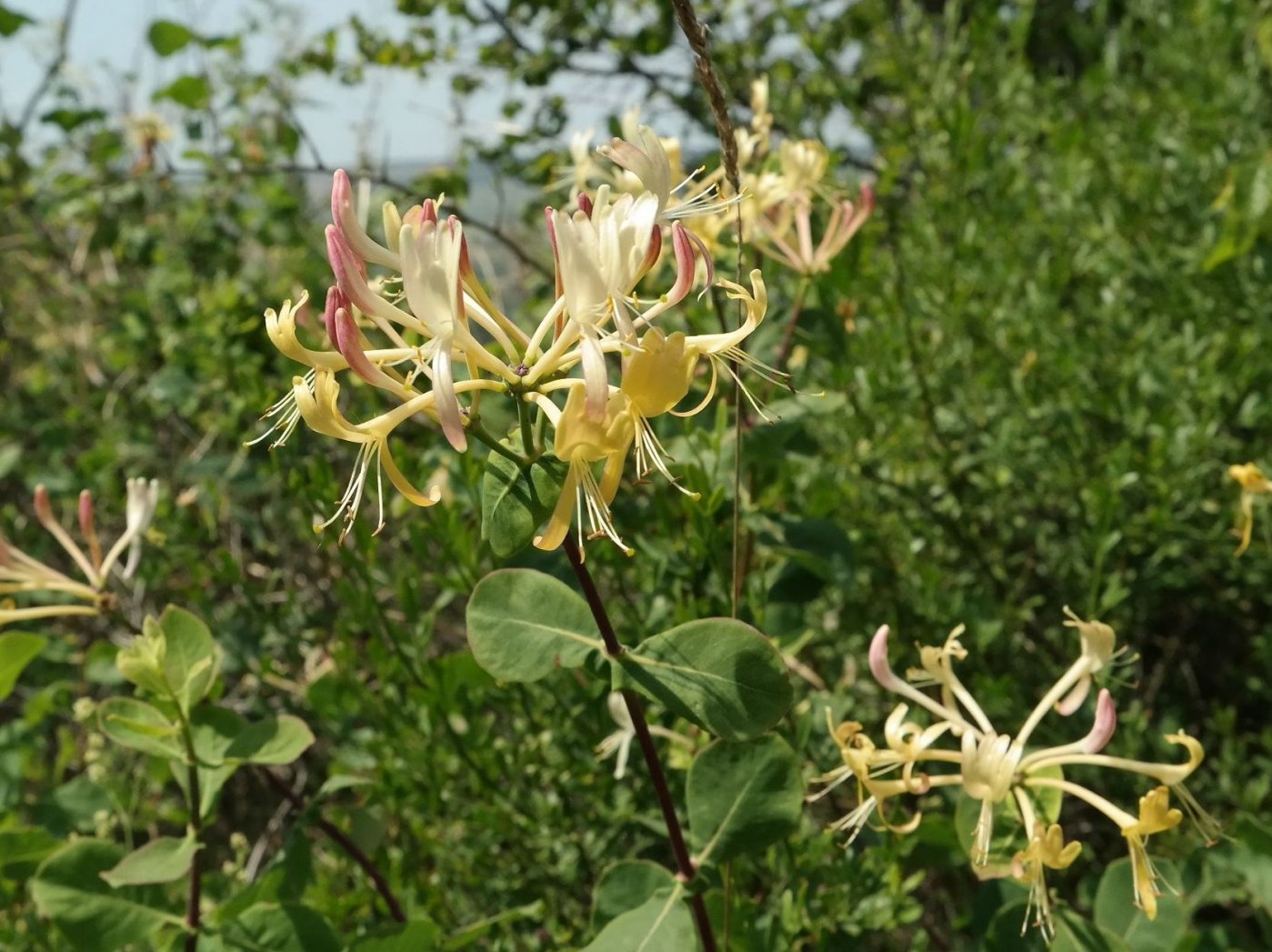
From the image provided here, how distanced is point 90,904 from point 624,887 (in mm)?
492

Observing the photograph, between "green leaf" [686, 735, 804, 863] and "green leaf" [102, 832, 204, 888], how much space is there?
1.49 feet

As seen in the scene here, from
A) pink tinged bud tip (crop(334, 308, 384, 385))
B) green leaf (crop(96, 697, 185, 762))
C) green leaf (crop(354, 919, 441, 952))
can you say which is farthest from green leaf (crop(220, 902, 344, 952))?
pink tinged bud tip (crop(334, 308, 384, 385))

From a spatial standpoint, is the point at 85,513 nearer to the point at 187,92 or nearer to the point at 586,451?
the point at 586,451

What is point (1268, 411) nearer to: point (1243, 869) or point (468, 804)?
point (1243, 869)

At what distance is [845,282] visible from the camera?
1.36 m

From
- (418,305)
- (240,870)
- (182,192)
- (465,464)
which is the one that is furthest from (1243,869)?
(182,192)

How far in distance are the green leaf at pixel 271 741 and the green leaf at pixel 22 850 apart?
31cm

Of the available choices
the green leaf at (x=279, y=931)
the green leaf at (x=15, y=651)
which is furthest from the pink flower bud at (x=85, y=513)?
the green leaf at (x=279, y=931)

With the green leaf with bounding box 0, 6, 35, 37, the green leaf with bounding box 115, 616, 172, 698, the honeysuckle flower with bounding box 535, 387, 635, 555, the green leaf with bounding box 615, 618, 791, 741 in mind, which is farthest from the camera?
A: the green leaf with bounding box 0, 6, 35, 37

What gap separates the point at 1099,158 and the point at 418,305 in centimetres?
182

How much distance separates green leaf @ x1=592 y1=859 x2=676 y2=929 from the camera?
909 mm

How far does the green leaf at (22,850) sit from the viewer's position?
3.79 feet

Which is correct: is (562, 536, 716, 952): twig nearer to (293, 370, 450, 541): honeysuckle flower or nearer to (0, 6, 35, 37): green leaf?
(293, 370, 450, 541): honeysuckle flower

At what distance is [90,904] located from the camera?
1.02 m
